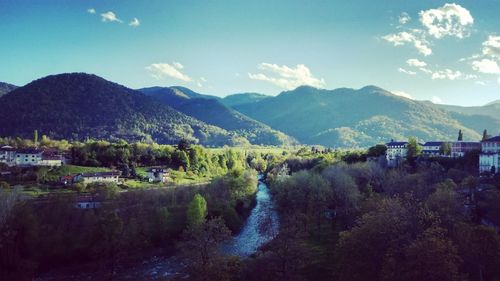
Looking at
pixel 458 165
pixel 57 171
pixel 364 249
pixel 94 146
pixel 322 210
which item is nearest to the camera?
pixel 364 249

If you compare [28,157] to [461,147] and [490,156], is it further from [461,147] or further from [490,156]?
[490,156]

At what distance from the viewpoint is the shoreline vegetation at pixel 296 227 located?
38594 millimetres

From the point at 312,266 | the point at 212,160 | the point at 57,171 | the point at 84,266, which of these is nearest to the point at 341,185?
the point at 312,266

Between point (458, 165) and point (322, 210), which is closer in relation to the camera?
point (322, 210)

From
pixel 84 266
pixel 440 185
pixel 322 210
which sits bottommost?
pixel 84 266

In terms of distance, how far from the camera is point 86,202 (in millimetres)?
81188

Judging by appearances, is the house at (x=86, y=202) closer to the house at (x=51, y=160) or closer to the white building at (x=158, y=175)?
the white building at (x=158, y=175)

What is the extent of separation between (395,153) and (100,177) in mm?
84320

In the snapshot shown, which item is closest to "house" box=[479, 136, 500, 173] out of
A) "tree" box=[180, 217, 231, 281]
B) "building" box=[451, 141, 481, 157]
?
"building" box=[451, 141, 481, 157]

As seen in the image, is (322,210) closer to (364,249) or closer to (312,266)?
(312,266)

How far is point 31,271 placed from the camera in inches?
2110

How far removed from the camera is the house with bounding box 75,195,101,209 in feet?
260

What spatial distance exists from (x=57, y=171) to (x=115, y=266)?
65256mm

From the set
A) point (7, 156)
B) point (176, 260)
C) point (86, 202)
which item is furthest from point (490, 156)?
point (7, 156)
